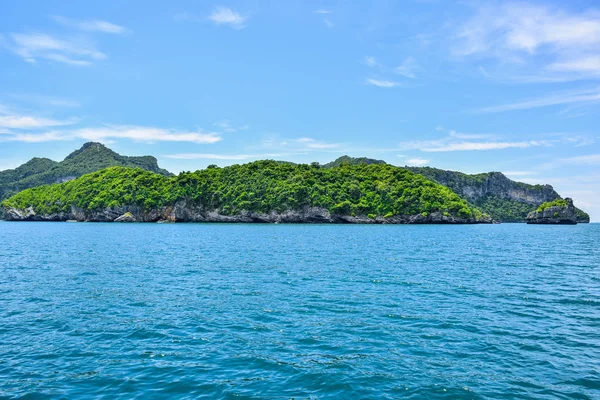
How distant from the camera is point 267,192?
499ft

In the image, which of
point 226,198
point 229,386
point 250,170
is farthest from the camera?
point 250,170

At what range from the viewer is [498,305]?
67.7 feet

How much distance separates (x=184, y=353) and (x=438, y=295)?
51.7 ft

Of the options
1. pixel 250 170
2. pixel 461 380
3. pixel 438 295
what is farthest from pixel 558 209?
pixel 461 380

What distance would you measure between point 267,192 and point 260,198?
3.95 metres

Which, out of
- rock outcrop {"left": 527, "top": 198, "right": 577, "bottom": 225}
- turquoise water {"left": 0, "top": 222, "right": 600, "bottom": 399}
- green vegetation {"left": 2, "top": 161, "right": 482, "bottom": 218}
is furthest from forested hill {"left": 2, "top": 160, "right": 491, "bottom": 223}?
turquoise water {"left": 0, "top": 222, "right": 600, "bottom": 399}

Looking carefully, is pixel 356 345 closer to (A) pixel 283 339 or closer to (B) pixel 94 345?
(A) pixel 283 339

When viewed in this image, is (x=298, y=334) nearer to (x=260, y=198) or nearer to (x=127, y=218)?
(x=260, y=198)

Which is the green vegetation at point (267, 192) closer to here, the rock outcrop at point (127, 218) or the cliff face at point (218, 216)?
the cliff face at point (218, 216)

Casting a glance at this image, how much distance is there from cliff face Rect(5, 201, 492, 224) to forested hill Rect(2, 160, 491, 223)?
0.39m

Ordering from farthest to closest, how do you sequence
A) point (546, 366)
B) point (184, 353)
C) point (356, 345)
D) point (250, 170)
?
1. point (250, 170)
2. point (356, 345)
3. point (184, 353)
4. point (546, 366)

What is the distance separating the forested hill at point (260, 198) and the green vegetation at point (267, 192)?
377 millimetres

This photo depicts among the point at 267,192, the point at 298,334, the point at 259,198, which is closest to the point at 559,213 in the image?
the point at 267,192

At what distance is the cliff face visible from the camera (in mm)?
145875
